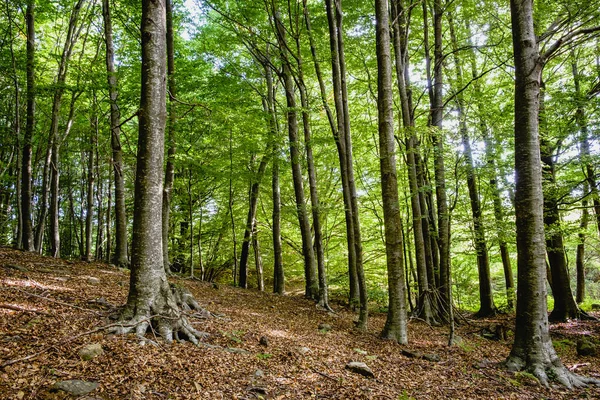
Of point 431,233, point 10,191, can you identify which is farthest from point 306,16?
point 10,191

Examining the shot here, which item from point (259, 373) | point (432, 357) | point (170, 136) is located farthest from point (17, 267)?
point (432, 357)

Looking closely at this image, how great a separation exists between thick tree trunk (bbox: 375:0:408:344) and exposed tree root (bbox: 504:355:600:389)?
6.75ft

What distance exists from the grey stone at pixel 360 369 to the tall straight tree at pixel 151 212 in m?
2.26

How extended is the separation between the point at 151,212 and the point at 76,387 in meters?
2.32

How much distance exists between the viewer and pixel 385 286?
16.6 meters

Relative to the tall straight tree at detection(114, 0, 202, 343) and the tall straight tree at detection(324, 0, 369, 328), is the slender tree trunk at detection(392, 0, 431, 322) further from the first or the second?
the tall straight tree at detection(114, 0, 202, 343)

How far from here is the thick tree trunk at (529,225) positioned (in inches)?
208

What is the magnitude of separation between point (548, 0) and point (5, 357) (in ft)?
39.6

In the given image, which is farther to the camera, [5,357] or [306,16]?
[306,16]

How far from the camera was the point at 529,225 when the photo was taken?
5.49 meters

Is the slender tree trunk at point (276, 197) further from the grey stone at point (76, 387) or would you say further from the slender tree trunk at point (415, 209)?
the grey stone at point (76, 387)

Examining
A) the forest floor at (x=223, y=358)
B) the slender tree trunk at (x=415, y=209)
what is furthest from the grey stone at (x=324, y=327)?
the slender tree trunk at (x=415, y=209)

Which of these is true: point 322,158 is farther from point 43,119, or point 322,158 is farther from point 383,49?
point 43,119

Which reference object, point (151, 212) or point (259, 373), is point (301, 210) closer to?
point (151, 212)
